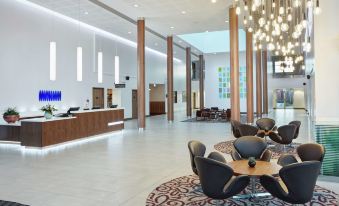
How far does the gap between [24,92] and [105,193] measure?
803cm

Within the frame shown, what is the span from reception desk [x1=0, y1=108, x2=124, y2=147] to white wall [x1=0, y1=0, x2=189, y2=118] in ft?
7.00

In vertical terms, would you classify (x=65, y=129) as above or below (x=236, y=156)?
above

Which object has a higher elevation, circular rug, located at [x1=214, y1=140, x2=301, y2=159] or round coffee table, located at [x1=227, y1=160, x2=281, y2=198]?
round coffee table, located at [x1=227, y1=160, x2=281, y2=198]

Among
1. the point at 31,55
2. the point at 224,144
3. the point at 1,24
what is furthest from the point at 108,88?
the point at 224,144

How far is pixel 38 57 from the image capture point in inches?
454

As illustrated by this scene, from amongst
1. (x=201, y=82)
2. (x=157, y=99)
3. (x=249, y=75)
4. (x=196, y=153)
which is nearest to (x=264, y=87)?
(x=201, y=82)

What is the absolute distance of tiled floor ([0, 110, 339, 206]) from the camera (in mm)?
4336

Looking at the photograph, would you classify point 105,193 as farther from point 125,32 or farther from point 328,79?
point 125,32

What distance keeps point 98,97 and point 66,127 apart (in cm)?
663

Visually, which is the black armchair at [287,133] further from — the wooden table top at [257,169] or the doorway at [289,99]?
the doorway at [289,99]

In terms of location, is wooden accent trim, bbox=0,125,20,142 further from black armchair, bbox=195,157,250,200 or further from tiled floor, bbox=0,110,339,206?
black armchair, bbox=195,157,250,200

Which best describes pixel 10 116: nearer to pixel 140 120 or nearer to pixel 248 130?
pixel 140 120

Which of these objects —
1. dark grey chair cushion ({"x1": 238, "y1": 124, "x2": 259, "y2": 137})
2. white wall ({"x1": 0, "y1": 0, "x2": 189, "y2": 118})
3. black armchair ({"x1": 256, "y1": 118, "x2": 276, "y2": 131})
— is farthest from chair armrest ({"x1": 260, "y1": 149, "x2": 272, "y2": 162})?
white wall ({"x1": 0, "y1": 0, "x2": 189, "y2": 118})

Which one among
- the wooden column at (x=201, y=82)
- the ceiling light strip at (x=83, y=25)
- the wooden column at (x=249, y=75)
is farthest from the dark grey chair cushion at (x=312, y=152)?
the wooden column at (x=201, y=82)
